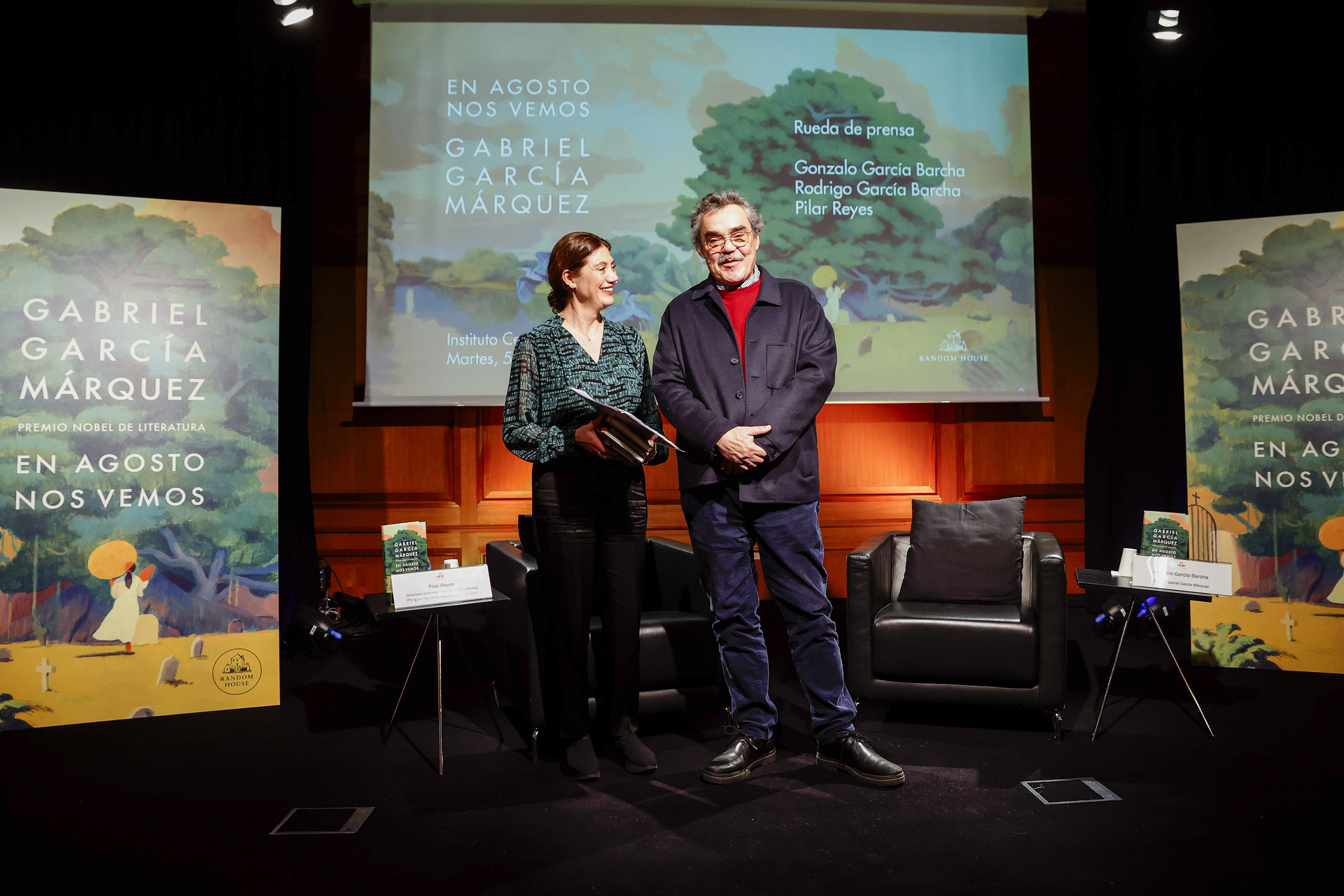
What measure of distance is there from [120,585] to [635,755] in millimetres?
1908

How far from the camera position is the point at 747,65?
408cm

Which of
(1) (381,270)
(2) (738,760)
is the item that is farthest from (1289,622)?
(1) (381,270)

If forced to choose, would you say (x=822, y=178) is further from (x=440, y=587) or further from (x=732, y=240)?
(x=440, y=587)

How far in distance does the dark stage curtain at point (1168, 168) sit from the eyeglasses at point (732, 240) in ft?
8.91

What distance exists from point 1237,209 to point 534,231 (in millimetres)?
3514

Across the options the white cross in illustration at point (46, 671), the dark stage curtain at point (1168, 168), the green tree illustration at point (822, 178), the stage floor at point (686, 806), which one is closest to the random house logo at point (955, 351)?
the green tree illustration at point (822, 178)

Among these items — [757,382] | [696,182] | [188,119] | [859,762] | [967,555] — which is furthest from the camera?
[696,182]

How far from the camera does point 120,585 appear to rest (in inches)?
109

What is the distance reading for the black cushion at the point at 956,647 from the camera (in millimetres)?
2537

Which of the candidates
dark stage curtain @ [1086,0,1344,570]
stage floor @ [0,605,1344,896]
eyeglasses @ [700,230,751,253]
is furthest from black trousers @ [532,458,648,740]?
dark stage curtain @ [1086,0,1344,570]

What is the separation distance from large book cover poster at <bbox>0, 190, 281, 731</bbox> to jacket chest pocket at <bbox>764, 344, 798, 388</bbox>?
73.7 inches

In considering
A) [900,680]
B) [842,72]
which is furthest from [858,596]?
[842,72]

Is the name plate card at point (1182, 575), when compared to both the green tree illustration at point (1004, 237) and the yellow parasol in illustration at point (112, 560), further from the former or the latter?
the yellow parasol in illustration at point (112, 560)

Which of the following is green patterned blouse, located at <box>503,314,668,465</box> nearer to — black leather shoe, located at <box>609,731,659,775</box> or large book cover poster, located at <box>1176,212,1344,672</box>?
black leather shoe, located at <box>609,731,659,775</box>
